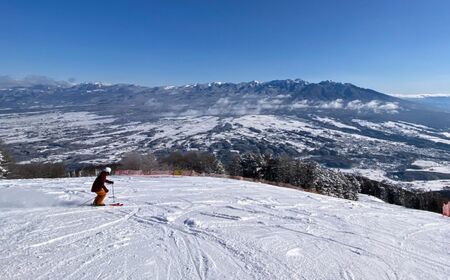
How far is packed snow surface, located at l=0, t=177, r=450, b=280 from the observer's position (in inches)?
303

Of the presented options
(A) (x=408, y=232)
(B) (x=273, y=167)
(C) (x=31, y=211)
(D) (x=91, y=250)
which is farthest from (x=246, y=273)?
(B) (x=273, y=167)

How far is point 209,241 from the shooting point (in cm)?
960

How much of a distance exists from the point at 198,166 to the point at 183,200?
49391 millimetres

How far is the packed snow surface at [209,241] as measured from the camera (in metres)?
7.70

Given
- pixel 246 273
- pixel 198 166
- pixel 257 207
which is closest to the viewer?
pixel 246 273

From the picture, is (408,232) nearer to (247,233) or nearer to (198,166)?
(247,233)

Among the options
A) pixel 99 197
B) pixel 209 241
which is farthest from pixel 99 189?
pixel 209 241

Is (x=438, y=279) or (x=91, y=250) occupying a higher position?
(x=91, y=250)

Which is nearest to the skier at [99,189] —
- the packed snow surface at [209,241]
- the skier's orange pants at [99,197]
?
the skier's orange pants at [99,197]

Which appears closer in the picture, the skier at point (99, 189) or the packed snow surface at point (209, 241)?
the packed snow surface at point (209, 241)

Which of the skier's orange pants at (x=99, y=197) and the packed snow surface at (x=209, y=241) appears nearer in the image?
the packed snow surface at (x=209, y=241)

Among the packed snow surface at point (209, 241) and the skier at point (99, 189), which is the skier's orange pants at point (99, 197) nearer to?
the skier at point (99, 189)

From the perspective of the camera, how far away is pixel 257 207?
14.9 metres

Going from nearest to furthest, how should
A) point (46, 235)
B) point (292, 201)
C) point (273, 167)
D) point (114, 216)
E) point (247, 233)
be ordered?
Result: point (46, 235)
point (247, 233)
point (114, 216)
point (292, 201)
point (273, 167)
